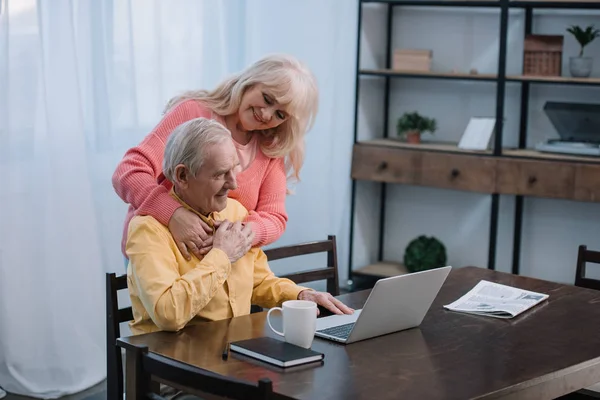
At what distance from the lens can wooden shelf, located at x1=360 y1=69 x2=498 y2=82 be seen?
16.0ft

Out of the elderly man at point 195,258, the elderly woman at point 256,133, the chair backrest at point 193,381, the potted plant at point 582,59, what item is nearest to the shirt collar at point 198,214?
the elderly man at point 195,258

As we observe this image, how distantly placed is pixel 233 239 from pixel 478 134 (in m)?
2.89

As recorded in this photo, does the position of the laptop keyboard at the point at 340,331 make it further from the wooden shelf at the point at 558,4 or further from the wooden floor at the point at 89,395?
the wooden shelf at the point at 558,4

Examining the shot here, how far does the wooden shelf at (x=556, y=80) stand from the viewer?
4.60 meters

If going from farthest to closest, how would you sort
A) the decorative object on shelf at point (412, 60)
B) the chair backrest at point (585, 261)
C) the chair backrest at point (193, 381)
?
the decorative object on shelf at point (412, 60)
the chair backrest at point (585, 261)
the chair backrest at point (193, 381)

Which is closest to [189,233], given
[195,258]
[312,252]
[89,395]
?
[195,258]

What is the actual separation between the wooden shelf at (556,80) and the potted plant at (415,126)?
1.78 feet

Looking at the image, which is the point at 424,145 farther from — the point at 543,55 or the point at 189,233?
the point at 189,233

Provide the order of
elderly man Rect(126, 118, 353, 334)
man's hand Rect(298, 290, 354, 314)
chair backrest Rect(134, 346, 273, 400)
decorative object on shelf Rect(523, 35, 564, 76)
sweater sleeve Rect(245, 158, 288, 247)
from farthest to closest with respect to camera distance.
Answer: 1. decorative object on shelf Rect(523, 35, 564, 76)
2. sweater sleeve Rect(245, 158, 288, 247)
3. man's hand Rect(298, 290, 354, 314)
4. elderly man Rect(126, 118, 353, 334)
5. chair backrest Rect(134, 346, 273, 400)

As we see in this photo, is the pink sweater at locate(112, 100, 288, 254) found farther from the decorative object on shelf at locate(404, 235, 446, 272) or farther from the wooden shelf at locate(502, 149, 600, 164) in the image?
the decorative object on shelf at locate(404, 235, 446, 272)

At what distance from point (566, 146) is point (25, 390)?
283 cm

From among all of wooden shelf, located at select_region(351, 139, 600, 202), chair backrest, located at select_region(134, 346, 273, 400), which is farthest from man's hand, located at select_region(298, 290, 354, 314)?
wooden shelf, located at select_region(351, 139, 600, 202)

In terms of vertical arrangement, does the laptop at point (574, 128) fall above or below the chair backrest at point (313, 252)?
above

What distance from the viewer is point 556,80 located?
466 centimetres
